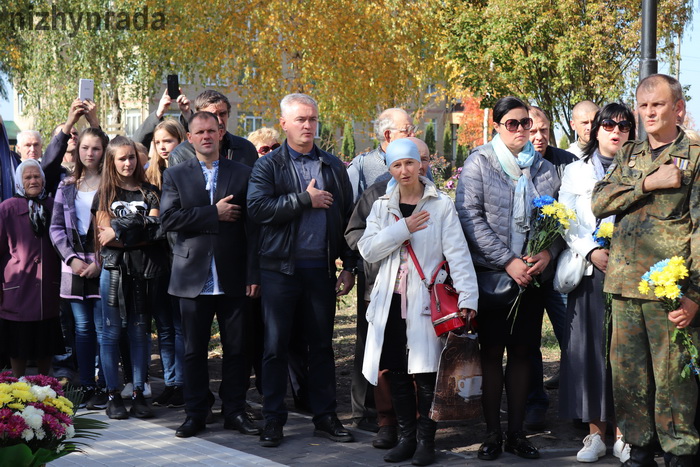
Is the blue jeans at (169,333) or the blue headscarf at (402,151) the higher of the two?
the blue headscarf at (402,151)

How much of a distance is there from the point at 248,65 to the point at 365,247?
22.8 m

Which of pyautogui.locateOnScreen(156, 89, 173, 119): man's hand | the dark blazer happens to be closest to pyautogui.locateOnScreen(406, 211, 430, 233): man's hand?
the dark blazer

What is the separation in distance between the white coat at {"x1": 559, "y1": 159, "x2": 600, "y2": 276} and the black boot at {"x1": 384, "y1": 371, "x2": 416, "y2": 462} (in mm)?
1455

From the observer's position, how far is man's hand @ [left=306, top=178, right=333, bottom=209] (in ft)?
21.4

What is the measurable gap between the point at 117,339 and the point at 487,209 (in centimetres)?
339

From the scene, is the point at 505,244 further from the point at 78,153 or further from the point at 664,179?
the point at 78,153

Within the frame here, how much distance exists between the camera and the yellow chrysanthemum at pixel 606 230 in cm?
587

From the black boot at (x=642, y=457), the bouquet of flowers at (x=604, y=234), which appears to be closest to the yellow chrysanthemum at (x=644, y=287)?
the bouquet of flowers at (x=604, y=234)

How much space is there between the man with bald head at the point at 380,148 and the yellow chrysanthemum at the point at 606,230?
1930mm

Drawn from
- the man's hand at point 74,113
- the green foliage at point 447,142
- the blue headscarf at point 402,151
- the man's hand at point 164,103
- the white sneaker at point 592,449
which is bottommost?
the white sneaker at point 592,449

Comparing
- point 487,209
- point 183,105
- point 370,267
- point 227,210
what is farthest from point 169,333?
point 487,209

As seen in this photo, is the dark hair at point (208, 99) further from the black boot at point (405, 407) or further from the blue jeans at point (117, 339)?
the black boot at point (405, 407)

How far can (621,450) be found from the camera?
6.00 m

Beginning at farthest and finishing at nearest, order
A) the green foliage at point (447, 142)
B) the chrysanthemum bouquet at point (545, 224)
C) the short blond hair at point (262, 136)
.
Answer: the green foliage at point (447, 142)
the short blond hair at point (262, 136)
the chrysanthemum bouquet at point (545, 224)
